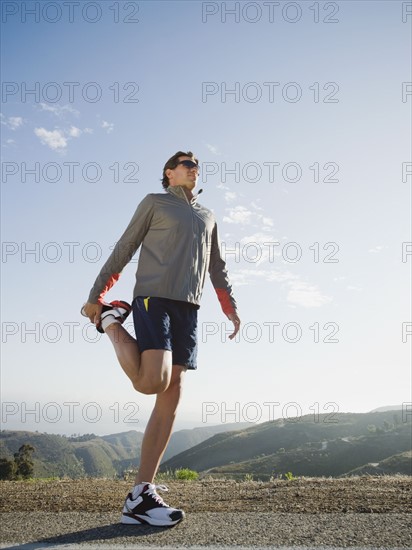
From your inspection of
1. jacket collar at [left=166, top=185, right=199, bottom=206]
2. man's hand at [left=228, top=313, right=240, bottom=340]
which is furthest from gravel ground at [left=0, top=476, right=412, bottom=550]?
jacket collar at [left=166, top=185, right=199, bottom=206]

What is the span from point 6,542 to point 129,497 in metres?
0.85

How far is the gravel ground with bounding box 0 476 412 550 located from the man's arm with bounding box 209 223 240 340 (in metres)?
1.61

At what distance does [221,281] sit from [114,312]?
4.40 ft

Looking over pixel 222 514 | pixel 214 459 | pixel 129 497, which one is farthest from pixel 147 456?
pixel 214 459

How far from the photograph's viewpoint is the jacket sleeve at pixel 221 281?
484 cm

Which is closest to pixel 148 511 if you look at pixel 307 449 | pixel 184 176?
pixel 184 176

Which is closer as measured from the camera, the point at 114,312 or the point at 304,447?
the point at 114,312

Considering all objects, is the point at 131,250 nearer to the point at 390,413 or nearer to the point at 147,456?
the point at 147,456

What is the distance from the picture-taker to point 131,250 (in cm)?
415

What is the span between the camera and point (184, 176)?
4398 mm

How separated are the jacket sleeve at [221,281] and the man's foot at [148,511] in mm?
1968

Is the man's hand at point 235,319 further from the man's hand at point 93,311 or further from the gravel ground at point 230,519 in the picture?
the gravel ground at point 230,519

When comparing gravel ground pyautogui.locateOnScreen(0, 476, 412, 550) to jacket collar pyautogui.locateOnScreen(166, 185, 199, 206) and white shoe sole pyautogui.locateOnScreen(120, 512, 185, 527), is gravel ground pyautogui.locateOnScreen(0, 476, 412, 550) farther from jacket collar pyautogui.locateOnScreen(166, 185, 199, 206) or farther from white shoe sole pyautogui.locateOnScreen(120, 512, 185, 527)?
jacket collar pyautogui.locateOnScreen(166, 185, 199, 206)

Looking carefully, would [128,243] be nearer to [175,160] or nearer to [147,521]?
[175,160]
